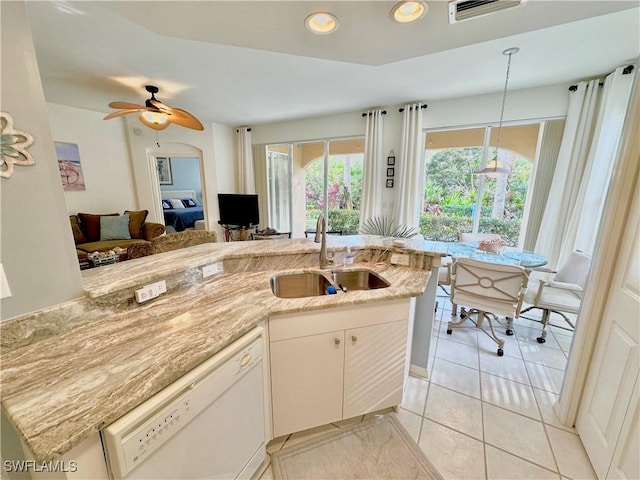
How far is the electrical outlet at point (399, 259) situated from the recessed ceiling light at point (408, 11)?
1368 millimetres

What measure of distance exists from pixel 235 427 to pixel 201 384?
372 millimetres

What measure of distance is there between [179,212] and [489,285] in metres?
6.44

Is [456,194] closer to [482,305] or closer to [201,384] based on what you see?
[482,305]

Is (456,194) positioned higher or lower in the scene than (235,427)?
higher

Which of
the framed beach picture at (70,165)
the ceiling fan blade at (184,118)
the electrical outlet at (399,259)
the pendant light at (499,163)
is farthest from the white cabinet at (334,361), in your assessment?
the framed beach picture at (70,165)

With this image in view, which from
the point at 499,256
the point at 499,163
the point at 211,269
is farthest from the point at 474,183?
the point at 211,269

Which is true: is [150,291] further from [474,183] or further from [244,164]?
[244,164]

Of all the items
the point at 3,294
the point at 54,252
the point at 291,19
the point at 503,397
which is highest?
the point at 291,19

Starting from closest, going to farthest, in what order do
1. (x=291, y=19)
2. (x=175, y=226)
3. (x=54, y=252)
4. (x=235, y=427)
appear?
(x=54, y=252) → (x=235, y=427) → (x=291, y=19) → (x=175, y=226)

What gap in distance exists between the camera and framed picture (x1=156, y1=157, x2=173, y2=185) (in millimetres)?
6862

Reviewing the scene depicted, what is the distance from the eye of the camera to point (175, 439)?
826mm

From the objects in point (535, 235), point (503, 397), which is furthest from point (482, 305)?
point (535, 235)

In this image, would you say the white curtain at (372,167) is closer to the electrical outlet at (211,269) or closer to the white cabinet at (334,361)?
the white cabinet at (334,361)

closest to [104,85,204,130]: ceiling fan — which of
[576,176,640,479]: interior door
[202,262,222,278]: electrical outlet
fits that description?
[202,262,222,278]: electrical outlet
